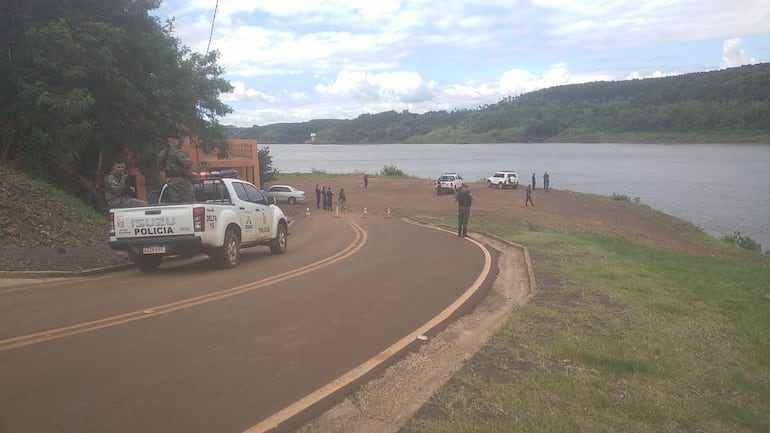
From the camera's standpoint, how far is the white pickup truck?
10906 mm

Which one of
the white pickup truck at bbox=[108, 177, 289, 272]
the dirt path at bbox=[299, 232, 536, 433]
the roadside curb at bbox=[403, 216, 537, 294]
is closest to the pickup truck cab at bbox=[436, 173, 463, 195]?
the roadside curb at bbox=[403, 216, 537, 294]

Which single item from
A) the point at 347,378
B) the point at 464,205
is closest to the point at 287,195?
the point at 464,205

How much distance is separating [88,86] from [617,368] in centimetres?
1912

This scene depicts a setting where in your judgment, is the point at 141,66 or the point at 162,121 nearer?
the point at 141,66

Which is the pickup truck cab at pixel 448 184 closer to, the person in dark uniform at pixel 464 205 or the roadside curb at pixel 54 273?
the person in dark uniform at pixel 464 205

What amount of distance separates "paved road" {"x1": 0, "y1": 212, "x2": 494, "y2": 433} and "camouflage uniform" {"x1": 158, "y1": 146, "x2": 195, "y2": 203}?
4.59 ft

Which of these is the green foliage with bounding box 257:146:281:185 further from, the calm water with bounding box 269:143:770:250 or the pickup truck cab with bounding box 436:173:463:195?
the calm water with bounding box 269:143:770:250

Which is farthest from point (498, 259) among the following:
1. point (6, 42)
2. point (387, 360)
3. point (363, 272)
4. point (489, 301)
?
point (6, 42)

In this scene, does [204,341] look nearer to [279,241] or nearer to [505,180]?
[279,241]

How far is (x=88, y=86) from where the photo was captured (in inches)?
786

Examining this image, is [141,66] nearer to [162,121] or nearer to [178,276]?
[162,121]

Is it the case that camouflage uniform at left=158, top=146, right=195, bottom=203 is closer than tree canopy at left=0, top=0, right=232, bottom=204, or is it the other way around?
camouflage uniform at left=158, top=146, right=195, bottom=203

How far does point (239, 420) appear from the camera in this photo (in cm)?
429

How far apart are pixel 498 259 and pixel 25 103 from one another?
14.2 metres
